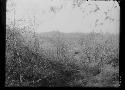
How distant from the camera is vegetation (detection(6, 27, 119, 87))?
3.32 meters

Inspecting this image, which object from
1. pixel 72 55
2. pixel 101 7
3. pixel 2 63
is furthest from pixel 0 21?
pixel 101 7

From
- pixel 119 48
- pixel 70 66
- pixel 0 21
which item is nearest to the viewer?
pixel 0 21

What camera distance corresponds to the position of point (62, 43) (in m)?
3.46

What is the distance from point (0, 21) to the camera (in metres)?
2.92

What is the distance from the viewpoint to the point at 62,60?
11.4ft

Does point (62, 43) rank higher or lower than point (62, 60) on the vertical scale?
higher

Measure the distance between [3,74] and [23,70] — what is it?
439 mm

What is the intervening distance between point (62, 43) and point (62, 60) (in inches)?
10.4

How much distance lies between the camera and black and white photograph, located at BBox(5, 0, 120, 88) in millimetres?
3326

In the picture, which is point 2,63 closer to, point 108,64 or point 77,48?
point 77,48

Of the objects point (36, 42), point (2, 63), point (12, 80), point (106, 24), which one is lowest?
point (12, 80)

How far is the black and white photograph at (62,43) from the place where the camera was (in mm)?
3326

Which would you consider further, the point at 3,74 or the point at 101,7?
the point at 101,7

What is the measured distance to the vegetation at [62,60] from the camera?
3318 mm
